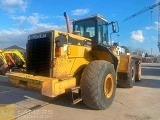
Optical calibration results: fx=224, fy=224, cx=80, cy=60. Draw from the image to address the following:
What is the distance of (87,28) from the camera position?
26.7 feet

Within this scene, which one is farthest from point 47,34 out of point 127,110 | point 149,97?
point 149,97

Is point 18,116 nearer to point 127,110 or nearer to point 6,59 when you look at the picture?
point 127,110

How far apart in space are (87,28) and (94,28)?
0.29 meters

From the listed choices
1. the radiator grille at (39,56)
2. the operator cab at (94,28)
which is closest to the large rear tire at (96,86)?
the radiator grille at (39,56)

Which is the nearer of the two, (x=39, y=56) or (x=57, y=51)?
(x=57, y=51)

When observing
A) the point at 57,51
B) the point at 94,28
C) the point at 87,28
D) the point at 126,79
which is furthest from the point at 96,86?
the point at 126,79

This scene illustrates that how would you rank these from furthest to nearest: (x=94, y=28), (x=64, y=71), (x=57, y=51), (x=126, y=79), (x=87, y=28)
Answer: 1. (x=126, y=79)
2. (x=87, y=28)
3. (x=94, y=28)
4. (x=64, y=71)
5. (x=57, y=51)

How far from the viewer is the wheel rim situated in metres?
6.36

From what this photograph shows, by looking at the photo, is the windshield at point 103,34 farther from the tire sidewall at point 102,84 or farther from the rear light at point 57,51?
the rear light at point 57,51

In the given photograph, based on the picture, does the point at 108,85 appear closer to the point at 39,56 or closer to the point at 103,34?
the point at 39,56

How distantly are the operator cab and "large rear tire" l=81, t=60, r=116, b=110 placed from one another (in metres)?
1.66

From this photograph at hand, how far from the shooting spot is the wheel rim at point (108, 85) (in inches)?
250

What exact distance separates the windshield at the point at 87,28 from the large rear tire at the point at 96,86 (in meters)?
1.92

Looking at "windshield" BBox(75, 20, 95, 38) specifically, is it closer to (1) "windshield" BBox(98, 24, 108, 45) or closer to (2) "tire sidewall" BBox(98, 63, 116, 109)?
(1) "windshield" BBox(98, 24, 108, 45)
